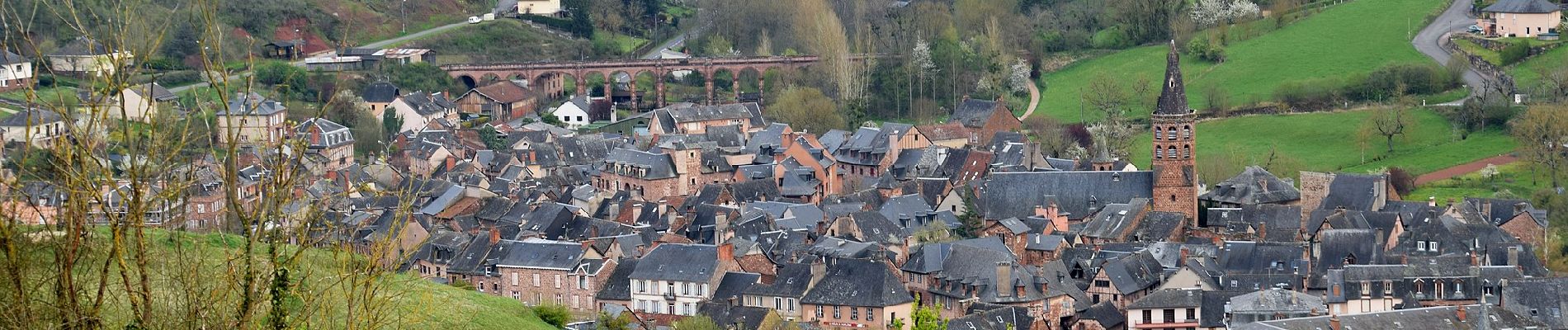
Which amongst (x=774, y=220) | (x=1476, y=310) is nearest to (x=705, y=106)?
(x=774, y=220)

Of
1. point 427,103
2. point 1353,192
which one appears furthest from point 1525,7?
point 427,103

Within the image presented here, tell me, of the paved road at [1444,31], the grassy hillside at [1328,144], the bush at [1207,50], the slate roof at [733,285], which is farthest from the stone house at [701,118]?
the slate roof at [733,285]

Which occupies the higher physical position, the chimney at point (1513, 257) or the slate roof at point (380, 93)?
the slate roof at point (380, 93)

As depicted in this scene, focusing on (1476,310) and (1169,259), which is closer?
(1476,310)

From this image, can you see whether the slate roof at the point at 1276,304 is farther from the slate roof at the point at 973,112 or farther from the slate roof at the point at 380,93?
the slate roof at the point at 380,93

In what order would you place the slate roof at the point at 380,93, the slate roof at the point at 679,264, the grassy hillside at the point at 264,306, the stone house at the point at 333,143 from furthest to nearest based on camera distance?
the slate roof at the point at 380,93 < the stone house at the point at 333,143 < the slate roof at the point at 679,264 < the grassy hillside at the point at 264,306

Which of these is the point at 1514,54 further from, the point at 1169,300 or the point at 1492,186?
the point at 1169,300

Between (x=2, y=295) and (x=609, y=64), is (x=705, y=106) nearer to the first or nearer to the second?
(x=609, y=64)
